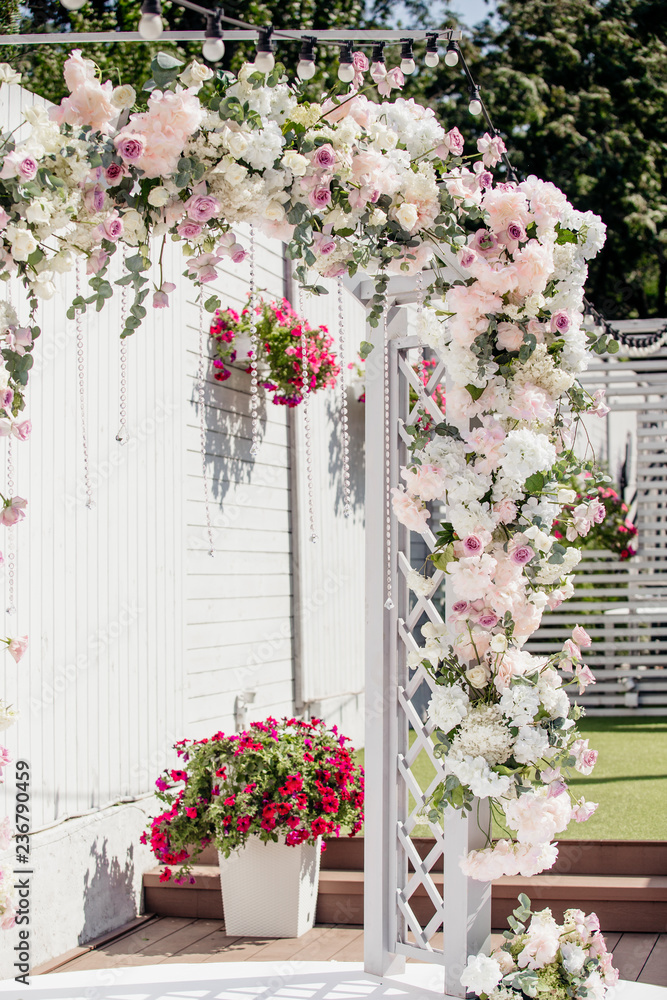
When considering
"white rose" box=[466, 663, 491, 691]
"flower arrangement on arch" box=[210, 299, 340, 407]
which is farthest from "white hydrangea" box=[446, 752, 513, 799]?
"flower arrangement on arch" box=[210, 299, 340, 407]

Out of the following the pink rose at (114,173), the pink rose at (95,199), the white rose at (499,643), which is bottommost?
the white rose at (499,643)

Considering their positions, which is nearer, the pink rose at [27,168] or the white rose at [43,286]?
the pink rose at [27,168]

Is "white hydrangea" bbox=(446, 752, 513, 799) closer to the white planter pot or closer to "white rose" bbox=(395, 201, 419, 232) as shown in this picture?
"white rose" bbox=(395, 201, 419, 232)

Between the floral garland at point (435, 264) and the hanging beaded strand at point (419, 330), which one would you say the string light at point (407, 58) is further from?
the hanging beaded strand at point (419, 330)

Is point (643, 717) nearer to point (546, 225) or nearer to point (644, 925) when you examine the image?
point (644, 925)

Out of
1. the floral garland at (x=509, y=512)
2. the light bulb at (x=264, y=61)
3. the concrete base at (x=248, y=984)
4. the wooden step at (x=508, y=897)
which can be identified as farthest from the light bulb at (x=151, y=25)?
the wooden step at (x=508, y=897)

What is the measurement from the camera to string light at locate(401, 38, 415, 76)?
230 centimetres

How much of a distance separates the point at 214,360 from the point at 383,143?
2.75m

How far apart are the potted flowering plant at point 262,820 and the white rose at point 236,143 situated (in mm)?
2530

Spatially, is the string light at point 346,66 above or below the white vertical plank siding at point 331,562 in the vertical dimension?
above

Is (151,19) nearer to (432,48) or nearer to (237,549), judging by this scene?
(432,48)

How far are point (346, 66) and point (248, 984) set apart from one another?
2900mm

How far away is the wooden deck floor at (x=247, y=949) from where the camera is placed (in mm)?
3576

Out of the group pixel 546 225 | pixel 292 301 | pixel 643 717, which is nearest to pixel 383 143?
pixel 546 225
